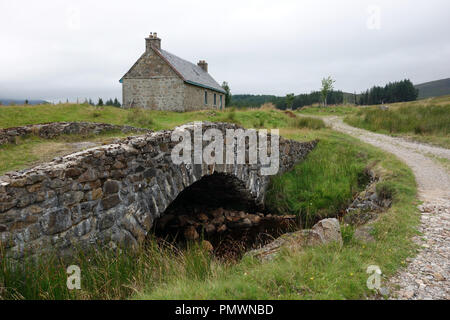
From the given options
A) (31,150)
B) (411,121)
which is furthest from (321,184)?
(411,121)

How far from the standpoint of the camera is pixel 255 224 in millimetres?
9008

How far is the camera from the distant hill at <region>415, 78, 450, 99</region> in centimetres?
11675

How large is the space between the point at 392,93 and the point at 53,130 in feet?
238

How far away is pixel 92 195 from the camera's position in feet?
14.1

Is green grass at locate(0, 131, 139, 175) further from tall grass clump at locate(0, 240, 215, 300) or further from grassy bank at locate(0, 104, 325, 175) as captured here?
tall grass clump at locate(0, 240, 215, 300)

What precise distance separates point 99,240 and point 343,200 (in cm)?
784

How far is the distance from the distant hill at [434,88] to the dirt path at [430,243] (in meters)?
131

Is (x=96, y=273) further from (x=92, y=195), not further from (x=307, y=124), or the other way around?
(x=307, y=124)

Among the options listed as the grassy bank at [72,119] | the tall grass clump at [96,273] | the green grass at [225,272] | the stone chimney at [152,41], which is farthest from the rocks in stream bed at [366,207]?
the stone chimney at [152,41]

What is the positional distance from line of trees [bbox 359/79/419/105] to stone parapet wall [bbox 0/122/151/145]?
221 ft

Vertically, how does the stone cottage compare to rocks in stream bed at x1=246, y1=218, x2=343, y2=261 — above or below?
above

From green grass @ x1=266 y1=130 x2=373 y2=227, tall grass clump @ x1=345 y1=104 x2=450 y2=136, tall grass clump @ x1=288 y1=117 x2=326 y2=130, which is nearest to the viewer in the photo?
green grass @ x1=266 y1=130 x2=373 y2=227

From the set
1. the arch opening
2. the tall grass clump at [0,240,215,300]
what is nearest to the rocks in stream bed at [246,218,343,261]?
the tall grass clump at [0,240,215,300]

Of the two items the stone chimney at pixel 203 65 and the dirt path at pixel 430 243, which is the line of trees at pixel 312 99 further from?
the dirt path at pixel 430 243
